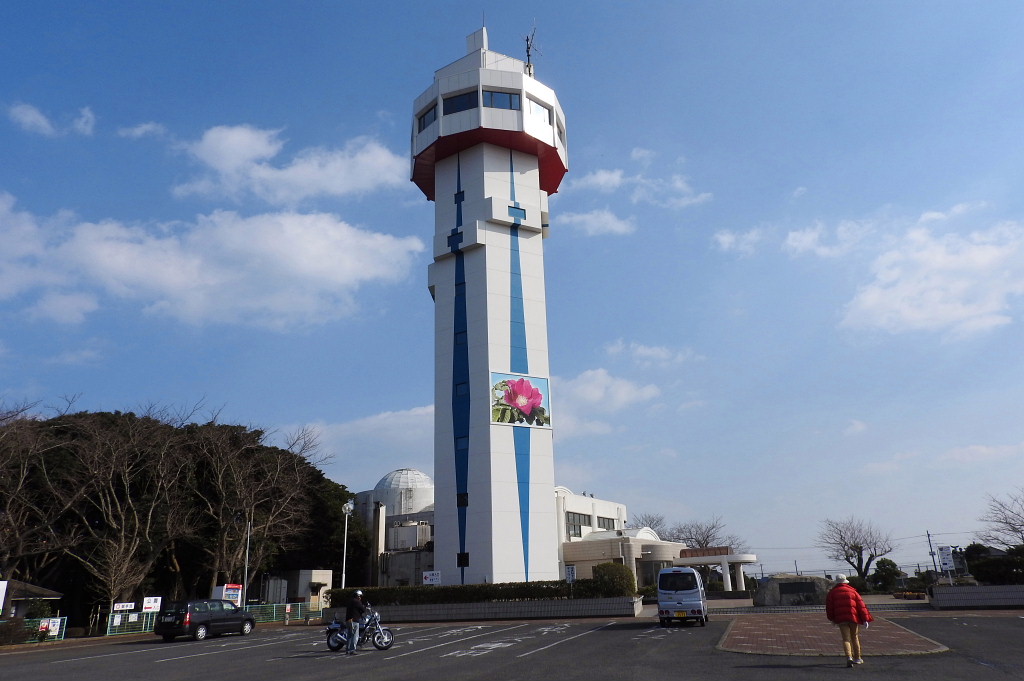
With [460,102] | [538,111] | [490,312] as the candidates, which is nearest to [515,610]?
[490,312]

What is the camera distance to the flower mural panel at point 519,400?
46.8 m

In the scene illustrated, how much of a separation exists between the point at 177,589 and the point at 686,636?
137ft

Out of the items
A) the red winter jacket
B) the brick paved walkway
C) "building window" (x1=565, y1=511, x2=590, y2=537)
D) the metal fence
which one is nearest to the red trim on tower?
"building window" (x1=565, y1=511, x2=590, y2=537)

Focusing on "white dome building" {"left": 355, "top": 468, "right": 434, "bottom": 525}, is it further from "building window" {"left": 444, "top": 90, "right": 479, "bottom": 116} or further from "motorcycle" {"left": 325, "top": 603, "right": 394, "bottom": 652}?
"motorcycle" {"left": 325, "top": 603, "right": 394, "bottom": 652}

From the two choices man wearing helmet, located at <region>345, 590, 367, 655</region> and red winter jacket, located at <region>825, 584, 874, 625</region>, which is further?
man wearing helmet, located at <region>345, 590, 367, 655</region>

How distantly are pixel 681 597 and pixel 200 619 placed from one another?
19.7m

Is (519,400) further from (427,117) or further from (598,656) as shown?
(598,656)

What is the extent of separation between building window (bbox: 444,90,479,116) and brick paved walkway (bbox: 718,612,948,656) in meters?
38.9

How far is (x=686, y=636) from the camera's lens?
2256 centimetres

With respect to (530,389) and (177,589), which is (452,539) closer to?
(530,389)

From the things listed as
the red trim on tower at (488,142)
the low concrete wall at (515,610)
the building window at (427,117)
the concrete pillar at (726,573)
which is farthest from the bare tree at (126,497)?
the concrete pillar at (726,573)

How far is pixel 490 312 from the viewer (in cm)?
4884

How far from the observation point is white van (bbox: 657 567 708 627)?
26.9m

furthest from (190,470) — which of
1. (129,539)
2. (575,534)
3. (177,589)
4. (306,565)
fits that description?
(575,534)
